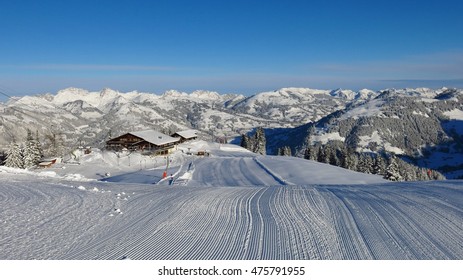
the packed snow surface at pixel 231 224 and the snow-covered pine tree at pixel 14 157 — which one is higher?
the packed snow surface at pixel 231 224

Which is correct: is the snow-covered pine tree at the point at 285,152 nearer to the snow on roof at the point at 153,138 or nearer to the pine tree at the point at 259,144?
the pine tree at the point at 259,144

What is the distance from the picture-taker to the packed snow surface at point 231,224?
8164 millimetres

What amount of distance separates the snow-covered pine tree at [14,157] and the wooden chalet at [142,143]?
16202 mm

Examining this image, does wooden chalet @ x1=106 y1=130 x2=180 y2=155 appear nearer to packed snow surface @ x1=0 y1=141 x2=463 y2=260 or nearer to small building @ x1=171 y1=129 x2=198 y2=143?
small building @ x1=171 y1=129 x2=198 y2=143

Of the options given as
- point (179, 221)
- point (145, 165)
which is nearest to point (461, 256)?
point (179, 221)

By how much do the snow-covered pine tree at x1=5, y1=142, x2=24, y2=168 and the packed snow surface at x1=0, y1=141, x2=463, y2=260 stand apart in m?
42.4

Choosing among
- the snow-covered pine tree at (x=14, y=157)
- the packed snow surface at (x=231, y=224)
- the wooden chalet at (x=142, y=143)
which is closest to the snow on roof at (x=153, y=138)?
the wooden chalet at (x=142, y=143)

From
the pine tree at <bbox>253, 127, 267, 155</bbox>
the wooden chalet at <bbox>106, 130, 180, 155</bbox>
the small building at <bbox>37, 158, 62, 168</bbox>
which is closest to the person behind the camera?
the small building at <bbox>37, 158, 62, 168</bbox>

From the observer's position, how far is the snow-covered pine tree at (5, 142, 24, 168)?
52375 mm

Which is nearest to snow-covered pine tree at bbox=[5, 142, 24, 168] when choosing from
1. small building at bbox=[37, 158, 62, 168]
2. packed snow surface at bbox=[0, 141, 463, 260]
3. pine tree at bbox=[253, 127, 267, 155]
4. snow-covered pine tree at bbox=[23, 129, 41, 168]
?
snow-covered pine tree at bbox=[23, 129, 41, 168]

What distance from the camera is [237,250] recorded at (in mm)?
8281

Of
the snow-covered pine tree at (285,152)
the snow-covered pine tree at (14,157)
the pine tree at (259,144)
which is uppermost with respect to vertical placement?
the snow-covered pine tree at (14,157)

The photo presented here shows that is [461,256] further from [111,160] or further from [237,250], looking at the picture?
[111,160]

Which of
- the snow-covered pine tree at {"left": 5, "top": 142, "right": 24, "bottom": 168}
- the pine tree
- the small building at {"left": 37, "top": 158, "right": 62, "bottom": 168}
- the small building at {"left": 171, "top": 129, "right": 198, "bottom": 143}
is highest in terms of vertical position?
the snow-covered pine tree at {"left": 5, "top": 142, "right": 24, "bottom": 168}
